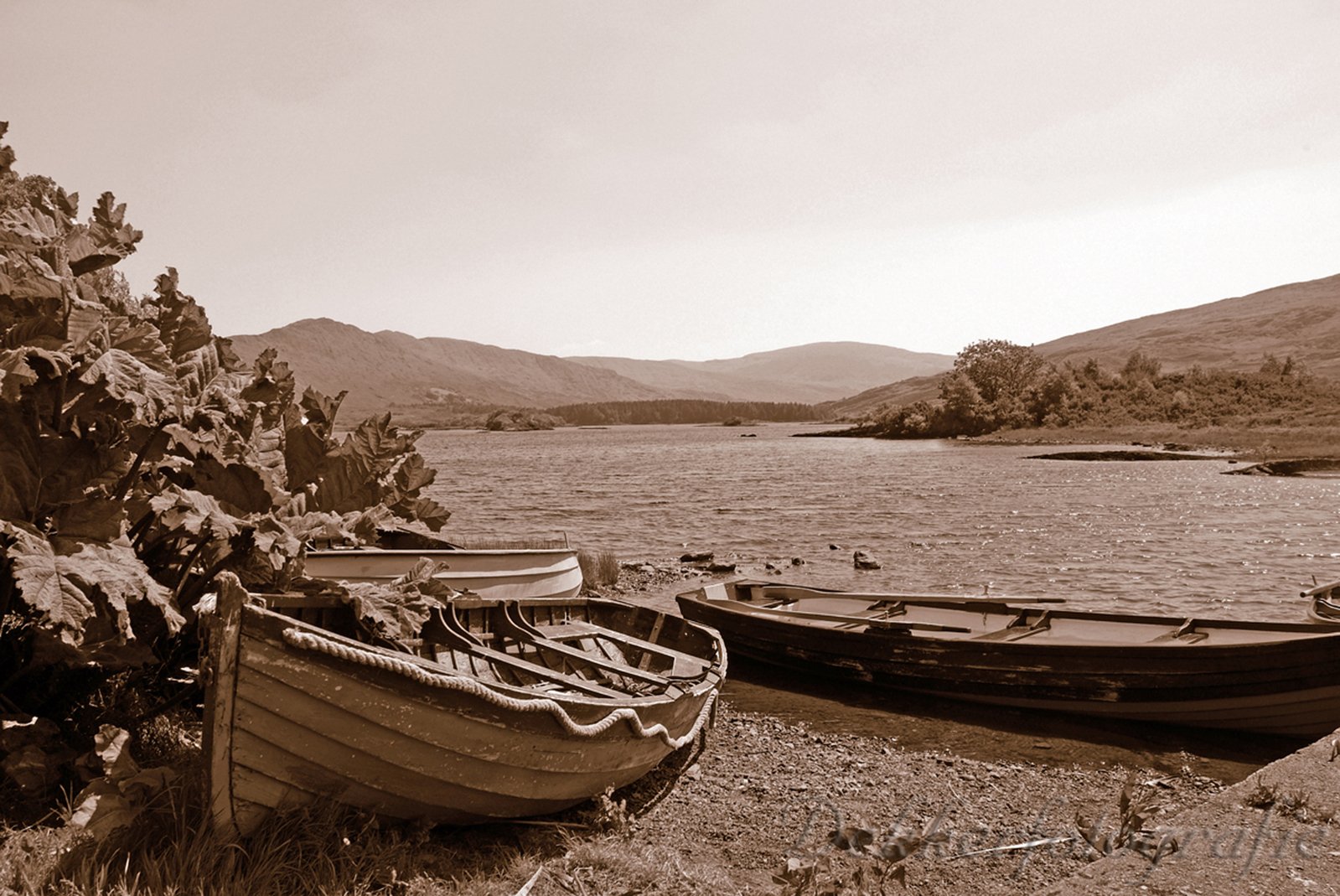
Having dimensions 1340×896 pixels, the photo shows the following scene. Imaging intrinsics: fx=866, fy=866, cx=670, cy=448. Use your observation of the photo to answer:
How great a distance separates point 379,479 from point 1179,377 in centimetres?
12701

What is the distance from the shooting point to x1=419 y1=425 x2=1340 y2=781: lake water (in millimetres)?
12188

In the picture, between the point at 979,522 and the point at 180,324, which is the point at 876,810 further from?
the point at 979,522

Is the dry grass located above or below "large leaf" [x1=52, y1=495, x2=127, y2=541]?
below

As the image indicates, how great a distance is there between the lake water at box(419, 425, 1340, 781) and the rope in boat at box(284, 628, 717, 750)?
625 centimetres

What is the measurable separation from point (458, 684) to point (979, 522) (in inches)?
1446

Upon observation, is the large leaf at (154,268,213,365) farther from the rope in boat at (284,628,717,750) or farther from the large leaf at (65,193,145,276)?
the rope in boat at (284,628,717,750)

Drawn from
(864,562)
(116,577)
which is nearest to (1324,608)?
(116,577)

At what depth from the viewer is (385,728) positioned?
6.06 metres

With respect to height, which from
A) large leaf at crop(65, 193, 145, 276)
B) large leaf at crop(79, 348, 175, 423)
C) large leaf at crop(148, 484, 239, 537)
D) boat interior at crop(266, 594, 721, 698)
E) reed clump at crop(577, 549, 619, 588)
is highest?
large leaf at crop(65, 193, 145, 276)

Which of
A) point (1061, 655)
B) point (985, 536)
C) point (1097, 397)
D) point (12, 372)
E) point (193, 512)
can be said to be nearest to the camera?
point (12, 372)

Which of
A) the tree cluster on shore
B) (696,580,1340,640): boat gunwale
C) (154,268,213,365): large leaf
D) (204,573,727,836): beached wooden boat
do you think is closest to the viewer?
(204,573,727,836): beached wooden boat

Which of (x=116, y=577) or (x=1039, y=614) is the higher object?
(x=116, y=577)

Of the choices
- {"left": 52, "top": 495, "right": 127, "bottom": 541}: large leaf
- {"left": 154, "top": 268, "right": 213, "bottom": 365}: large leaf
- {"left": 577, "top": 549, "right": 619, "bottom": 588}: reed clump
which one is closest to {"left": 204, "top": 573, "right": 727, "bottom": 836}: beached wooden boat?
{"left": 52, "top": 495, "right": 127, "bottom": 541}: large leaf

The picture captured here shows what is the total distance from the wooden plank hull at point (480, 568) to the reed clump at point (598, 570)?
28.0ft
